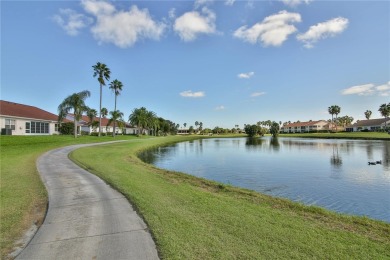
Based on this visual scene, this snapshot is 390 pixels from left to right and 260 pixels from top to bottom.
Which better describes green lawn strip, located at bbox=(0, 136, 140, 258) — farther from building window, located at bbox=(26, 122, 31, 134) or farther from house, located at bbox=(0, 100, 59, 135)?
building window, located at bbox=(26, 122, 31, 134)

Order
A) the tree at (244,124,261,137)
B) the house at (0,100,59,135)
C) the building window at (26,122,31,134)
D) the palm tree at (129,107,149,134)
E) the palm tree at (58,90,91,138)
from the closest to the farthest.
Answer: the house at (0,100,59,135) < the building window at (26,122,31,134) < the palm tree at (58,90,91,138) < the palm tree at (129,107,149,134) < the tree at (244,124,261,137)

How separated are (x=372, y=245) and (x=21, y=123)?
4526 cm

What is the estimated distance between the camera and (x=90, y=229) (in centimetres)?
667

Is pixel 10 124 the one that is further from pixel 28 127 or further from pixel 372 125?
pixel 372 125

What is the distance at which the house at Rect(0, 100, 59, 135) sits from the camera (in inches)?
1470

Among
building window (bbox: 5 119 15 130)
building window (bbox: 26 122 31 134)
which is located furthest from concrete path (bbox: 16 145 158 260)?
building window (bbox: 26 122 31 134)

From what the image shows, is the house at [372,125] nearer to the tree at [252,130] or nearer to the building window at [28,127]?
the tree at [252,130]

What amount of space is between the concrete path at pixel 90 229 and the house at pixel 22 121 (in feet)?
109

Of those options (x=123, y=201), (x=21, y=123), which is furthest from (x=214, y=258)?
(x=21, y=123)

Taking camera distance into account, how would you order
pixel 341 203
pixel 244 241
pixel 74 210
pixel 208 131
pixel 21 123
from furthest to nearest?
pixel 208 131, pixel 21 123, pixel 341 203, pixel 74 210, pixel 244 241

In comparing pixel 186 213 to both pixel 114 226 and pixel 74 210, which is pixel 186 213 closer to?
pixel 114 226

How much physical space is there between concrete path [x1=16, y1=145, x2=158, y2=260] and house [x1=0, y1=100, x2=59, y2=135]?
33.2 meters

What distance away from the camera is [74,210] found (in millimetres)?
8281

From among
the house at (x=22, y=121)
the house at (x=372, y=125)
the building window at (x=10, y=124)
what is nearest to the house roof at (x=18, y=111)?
the house at (x=22, y=121)
